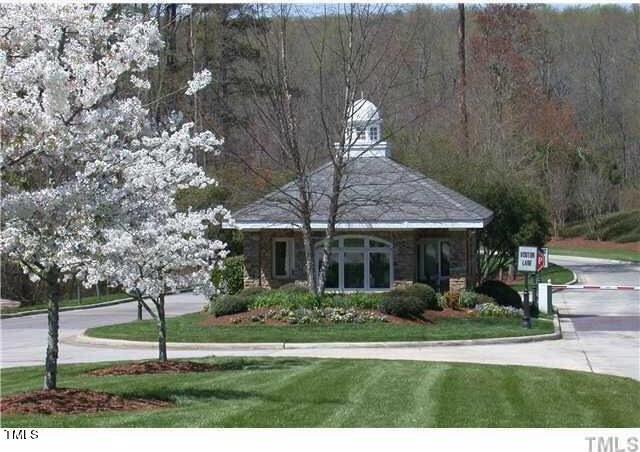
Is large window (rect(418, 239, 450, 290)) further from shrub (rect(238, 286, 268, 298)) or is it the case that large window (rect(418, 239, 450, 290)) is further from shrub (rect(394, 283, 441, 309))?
shrub (rect(238, 286, 268, 298))

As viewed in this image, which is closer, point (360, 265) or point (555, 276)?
point (360, 265)

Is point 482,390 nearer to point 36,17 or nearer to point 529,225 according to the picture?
point 36,17

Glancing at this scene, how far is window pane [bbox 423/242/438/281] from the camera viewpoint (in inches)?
1361

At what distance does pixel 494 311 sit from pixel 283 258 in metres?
8.41

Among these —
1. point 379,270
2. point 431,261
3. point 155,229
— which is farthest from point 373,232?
point 155,229

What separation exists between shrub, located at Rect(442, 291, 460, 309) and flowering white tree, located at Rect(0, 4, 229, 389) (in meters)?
17.2

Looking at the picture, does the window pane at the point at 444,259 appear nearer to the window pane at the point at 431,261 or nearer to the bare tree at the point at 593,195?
the window pane at the point at 431,261

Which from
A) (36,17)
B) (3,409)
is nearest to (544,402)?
(3,409)

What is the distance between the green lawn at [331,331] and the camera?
24562 mm

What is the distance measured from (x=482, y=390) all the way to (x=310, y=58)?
64.7ft

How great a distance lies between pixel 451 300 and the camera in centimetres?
3002

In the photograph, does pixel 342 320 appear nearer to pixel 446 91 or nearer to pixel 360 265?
pixel 360 265

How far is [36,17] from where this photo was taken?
40.8ft

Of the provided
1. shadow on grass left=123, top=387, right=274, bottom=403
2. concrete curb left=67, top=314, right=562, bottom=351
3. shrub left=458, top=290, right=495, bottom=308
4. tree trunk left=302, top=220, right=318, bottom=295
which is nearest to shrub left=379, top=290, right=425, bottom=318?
shrub left=458, top=290, right=495, bottom=308
